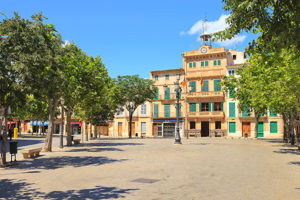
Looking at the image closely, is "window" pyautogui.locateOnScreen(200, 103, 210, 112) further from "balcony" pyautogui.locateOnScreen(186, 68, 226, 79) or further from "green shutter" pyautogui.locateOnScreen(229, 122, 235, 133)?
"balcony" pyautogui.locateOnScreen(186, 68, 226, 79)

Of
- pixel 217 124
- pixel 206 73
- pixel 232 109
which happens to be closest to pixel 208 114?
pixel 217 124

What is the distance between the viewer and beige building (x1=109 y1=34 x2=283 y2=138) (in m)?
48.0

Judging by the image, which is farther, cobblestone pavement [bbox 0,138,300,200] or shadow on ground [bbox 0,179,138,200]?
cobblestone pavement [bbox 0,138,300,200]

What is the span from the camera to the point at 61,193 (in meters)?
7.34

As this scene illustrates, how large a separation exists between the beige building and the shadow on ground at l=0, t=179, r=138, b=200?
40.2 meters

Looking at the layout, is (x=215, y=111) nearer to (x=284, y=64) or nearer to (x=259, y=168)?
(x=284, y=64)

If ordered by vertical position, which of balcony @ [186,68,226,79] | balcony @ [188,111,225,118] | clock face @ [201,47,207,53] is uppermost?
clock face @ [201,47,207,53]

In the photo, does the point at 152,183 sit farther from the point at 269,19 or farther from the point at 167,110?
the point at 167,110

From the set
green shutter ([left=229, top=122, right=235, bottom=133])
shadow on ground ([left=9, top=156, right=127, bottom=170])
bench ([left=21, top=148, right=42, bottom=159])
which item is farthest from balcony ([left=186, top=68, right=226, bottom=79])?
shadow on ground ([left=9, top=156, right=127, bottom=170])

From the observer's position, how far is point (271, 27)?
6562mm

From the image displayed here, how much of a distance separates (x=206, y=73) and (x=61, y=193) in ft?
151

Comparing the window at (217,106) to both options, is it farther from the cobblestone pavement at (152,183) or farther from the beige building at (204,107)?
the cobblestone pavement at (152,183)

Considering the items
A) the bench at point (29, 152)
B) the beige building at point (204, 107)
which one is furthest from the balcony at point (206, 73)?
the bench at point (29, 152)

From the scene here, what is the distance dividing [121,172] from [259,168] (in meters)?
5.50
